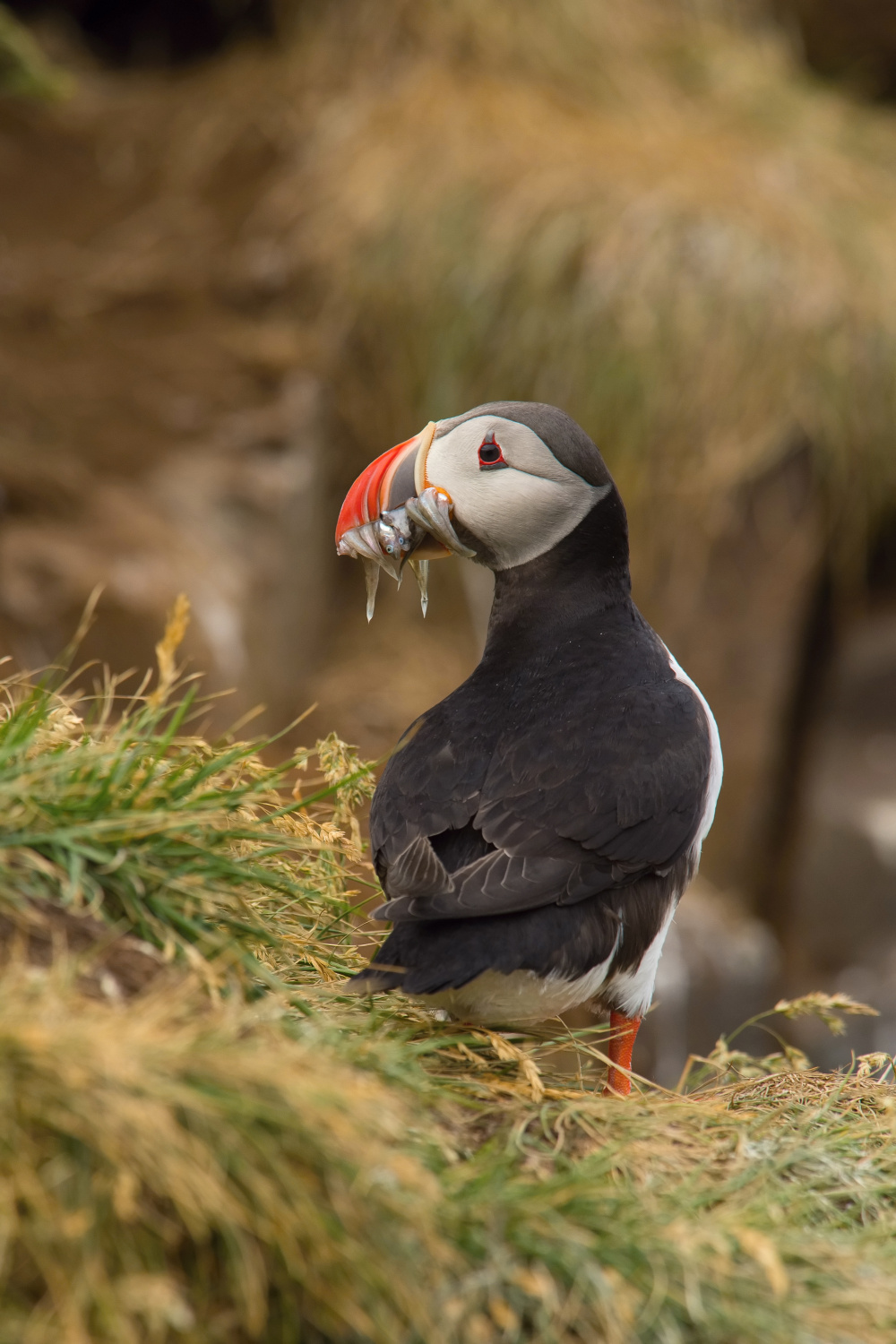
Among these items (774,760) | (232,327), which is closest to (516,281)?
(232,327)

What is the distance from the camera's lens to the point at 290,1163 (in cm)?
175

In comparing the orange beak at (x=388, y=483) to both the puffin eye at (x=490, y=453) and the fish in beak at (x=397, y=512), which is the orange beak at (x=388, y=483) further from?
the puffin eye at (x=490, y=453)

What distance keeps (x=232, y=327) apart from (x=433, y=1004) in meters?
5.58

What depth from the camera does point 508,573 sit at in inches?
124

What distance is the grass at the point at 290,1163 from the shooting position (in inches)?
65.4

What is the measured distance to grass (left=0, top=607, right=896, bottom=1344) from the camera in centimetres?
166

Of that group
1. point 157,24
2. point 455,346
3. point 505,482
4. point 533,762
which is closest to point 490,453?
point 505,482

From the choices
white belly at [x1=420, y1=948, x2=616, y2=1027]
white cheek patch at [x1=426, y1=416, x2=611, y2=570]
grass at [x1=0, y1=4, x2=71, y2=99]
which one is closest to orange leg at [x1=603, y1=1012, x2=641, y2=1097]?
white belly at [x1=420, y1=948, x2=616, y2=1027]

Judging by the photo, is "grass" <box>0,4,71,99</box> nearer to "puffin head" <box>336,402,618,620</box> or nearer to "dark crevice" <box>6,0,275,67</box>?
"puffin head" <box>336,402,618,620</box>

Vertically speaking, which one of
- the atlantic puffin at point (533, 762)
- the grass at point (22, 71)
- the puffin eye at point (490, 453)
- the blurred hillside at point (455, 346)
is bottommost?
the blurred hillside at point (455, 346)

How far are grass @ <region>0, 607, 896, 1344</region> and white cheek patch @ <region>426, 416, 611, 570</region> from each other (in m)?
0.84

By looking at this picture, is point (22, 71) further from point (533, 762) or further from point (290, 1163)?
point (290, 1163)

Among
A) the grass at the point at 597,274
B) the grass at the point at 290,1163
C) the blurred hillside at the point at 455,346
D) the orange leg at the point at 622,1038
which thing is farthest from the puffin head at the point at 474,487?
the grass at the point at 597,274

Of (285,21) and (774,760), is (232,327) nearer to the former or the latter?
(285,21)
